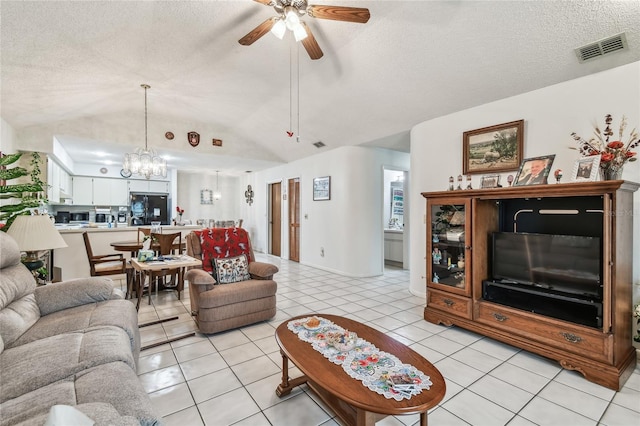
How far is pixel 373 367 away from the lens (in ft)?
4.99

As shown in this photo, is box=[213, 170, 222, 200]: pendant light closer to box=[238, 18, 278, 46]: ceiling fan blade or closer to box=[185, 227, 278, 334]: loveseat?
box=[185, 227, 278, 334]: loveseat

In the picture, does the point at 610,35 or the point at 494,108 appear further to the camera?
the point at 494,108

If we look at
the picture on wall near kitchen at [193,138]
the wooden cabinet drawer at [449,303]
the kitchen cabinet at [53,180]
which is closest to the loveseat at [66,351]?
the wooden cabinet drawer at [449,303]

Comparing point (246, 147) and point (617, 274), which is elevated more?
point (246, 147)

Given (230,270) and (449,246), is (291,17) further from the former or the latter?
(449,246)

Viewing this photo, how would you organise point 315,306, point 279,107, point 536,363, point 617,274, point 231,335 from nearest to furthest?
point 617,274
point 536,363
point 231,335
point 315,306
point 279,107

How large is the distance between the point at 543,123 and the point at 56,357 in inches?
164

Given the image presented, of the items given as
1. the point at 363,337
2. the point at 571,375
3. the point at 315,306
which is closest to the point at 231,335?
the point at 315,306

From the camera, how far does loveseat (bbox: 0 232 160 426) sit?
1082mm

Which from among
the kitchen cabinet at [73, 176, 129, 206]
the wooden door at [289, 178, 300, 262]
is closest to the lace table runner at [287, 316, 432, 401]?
the wooden door at [289, 178, 300, 262]

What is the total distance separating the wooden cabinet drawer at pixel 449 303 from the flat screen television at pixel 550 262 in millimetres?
402

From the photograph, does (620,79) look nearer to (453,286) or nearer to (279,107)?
(453,286)

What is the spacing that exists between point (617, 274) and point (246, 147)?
19.9 feet

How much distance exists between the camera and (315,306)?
12.2 feet
